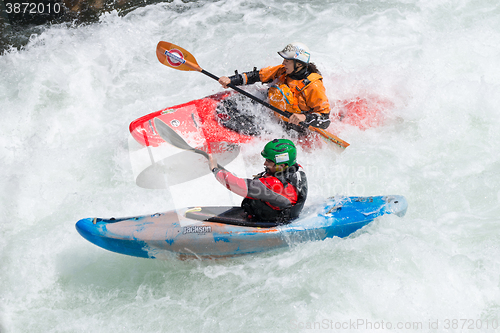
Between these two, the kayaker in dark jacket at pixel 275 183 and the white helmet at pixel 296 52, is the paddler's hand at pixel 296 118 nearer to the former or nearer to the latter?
the white helmet at pixel 296 52

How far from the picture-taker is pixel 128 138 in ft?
16.4

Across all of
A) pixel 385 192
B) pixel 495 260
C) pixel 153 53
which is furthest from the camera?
pixel 153 53

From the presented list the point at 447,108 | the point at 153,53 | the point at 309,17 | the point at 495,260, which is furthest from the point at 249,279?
the point at 309,17

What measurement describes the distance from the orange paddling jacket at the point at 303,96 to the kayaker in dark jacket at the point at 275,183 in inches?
50.7

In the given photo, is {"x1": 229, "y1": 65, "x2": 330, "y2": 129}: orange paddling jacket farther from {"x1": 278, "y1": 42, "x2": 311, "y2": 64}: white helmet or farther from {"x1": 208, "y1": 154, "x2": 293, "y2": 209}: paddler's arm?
{"x1": 208, "y1": 154, "x2": 293, "y2": 209}: paddler's arm

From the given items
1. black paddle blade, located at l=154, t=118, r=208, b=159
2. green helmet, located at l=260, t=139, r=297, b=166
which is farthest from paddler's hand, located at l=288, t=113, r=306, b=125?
green helmet, located at l=260, t=139, r=297, b=166

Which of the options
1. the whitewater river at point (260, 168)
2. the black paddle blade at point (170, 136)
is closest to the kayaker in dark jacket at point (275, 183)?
the whitewater river at point (260, 168)

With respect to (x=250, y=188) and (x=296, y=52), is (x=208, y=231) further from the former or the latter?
(x=296, y=52)

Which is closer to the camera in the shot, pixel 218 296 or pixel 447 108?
pixel 218 296

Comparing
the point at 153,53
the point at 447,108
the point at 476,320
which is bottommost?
the point at 476,320

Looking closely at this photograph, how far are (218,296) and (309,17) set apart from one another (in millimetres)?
5815

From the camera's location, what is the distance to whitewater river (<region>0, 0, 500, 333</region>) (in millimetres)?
3289

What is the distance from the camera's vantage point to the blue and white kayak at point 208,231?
338 cm

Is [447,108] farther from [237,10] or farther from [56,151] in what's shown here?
[56,151]
